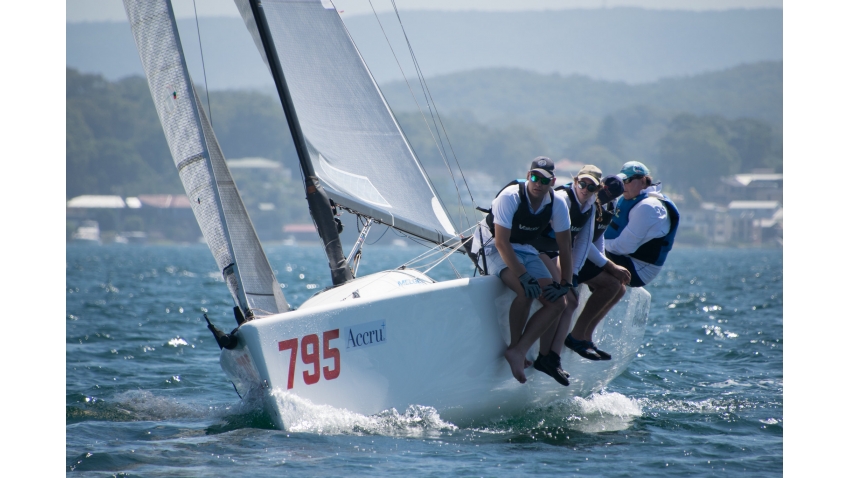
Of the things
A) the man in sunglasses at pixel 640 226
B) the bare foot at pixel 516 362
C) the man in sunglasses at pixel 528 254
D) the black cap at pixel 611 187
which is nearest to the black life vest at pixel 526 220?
the man in sunglasses at pixel 528 254

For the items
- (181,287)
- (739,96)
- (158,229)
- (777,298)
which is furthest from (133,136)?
(739,96)

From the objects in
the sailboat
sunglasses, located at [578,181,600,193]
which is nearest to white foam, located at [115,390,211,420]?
the sailboat

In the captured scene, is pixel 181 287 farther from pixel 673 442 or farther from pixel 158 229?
pixel 158 229

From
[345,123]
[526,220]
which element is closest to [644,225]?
[526,220]

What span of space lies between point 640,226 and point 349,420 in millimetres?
1942

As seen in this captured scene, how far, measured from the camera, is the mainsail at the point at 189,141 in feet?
14.5

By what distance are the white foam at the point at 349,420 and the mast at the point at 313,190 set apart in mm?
1013

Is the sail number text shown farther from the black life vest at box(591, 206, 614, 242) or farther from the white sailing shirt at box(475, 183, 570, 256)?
the black life vest at box(591, 206, 614, 242)

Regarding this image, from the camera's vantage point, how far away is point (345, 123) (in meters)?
5.30

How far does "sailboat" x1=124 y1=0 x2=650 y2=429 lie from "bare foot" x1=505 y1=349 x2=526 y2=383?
3.4 inches

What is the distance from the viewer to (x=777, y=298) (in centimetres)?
1319

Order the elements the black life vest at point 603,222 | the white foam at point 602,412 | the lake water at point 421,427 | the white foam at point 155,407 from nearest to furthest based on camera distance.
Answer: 1. the lake water at point 421,427
2. the black life vest at point 603,222
3. the white foam at point 602,412
4. the white foam at point 155,407

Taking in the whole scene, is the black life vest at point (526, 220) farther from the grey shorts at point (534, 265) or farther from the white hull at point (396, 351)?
the white hull at point (396, 351)

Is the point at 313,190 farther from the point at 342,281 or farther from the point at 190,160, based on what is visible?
the point at 190,160
